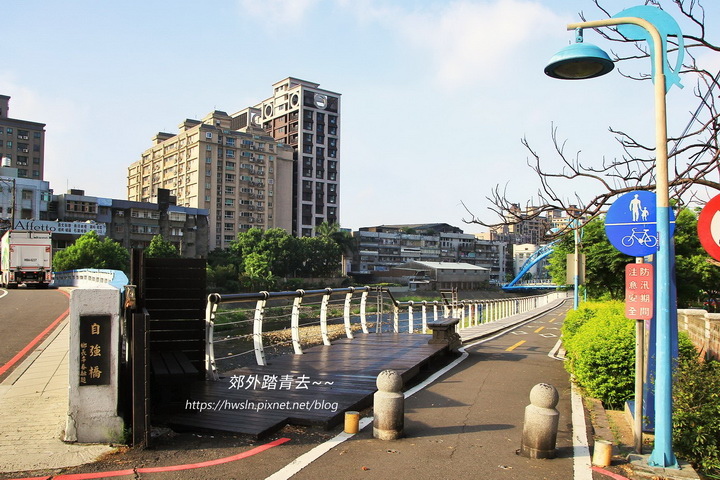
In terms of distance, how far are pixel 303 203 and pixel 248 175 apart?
13.9m

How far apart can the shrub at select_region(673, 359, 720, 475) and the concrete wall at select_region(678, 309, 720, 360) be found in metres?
3.15

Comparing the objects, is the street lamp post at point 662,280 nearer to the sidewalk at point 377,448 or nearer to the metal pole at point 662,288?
the metal pole at point 662,288

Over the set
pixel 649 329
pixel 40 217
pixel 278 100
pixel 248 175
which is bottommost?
pixel 649 329

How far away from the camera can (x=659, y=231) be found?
17.4 feet

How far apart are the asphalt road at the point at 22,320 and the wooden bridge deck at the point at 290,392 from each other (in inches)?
175

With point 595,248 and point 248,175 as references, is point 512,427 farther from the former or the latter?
point 248,175

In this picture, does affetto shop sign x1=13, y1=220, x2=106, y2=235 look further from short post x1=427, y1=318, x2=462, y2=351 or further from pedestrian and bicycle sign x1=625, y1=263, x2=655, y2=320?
pedestrian and bicycle sign x1=625, y1=263, x2=655, y2=320

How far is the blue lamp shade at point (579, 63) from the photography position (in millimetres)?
6094

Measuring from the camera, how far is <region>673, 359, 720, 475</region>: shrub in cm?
545

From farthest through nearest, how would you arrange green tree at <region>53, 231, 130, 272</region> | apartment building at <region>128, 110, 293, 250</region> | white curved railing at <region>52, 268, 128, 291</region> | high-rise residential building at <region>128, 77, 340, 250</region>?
1. high-rise residential building at <region>128, 77, 340, 250</region>
2. apartment building at <region>128, 110, 293, 250</region>
3. green tree at <region>53, 231, 130, 272</region>
4. white curved railing at <region>52, 268, 128, 291</region>

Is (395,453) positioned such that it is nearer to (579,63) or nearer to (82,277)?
(579,63)

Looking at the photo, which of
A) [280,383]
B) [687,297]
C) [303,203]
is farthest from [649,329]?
[303,203]

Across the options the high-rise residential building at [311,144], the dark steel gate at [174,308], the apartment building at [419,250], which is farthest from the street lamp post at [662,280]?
the apartment building at [419,250]

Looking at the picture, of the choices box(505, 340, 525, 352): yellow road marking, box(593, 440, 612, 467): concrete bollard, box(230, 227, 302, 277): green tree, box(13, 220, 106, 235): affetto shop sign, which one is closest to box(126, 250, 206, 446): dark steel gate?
box(593, 440, 612, 467): concrete bollard
